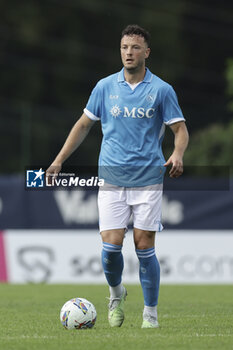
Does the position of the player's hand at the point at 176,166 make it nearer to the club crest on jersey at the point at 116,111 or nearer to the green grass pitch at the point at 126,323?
the club crest on jersey at the point at 116,111

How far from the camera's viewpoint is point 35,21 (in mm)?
39938

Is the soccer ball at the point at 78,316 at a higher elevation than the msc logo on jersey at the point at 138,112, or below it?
below

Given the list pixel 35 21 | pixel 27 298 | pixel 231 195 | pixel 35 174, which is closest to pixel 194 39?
pixel 35 21

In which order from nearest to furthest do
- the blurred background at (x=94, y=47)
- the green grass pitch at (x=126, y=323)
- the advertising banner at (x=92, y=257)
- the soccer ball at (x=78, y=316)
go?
the green grass pitch at (x=126, y=323), the soccer ball at (x=78, y=316), the advertising banner at (x=92, y=257), the blurred background at (x=94, y=47)

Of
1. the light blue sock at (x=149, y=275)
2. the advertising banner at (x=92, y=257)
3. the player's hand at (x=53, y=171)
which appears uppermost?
the player's hand at (x=53, y=171)

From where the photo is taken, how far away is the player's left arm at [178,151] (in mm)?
8148

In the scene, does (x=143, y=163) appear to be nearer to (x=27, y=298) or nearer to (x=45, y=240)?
(x=27, y=298)

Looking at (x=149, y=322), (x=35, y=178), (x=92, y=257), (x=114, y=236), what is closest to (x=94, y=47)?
(x=92, y=257)

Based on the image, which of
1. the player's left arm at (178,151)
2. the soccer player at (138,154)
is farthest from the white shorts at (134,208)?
the player's left arm at (178,151)

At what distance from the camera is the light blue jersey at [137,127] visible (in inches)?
331

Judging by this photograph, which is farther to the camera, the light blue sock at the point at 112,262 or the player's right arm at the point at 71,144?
the player's right arm at the point at 71,144

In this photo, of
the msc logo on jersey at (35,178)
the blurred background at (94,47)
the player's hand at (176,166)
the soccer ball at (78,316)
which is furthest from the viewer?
the blurred background at (94,47)

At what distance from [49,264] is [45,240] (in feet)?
1.44

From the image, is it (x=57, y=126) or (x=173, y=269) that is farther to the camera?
(x=57, y=126)
